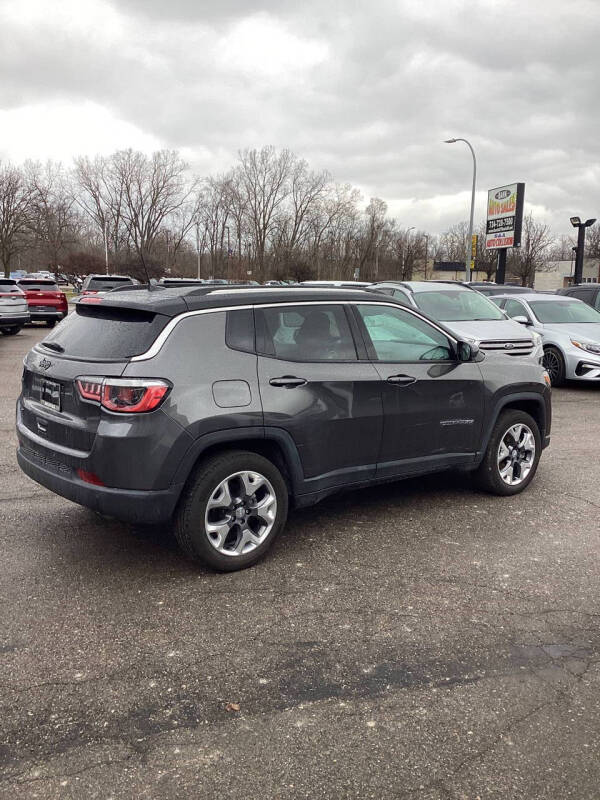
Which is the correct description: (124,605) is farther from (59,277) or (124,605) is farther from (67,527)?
(59,277)

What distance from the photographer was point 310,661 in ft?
10.3

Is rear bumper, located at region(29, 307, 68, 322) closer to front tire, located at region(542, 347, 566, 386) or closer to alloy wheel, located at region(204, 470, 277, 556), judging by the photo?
front tire, located at region(542, 347, 566, 386)

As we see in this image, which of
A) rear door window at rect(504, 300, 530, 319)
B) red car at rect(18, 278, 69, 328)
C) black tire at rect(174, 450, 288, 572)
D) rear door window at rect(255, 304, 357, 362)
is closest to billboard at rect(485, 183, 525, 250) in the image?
rear door window at rect(504, 300, 530, 319)

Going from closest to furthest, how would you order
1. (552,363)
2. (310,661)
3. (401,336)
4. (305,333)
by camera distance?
(310,661), (305,333), (401,336), (552,363)

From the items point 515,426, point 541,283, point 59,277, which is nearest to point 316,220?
point 59,277

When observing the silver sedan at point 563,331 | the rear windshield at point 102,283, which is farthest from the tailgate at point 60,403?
the rear windshield at point 102,283

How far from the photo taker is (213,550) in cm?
395

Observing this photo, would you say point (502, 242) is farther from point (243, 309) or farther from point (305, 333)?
point (243, 309)

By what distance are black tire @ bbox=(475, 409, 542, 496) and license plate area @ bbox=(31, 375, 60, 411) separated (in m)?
3.27

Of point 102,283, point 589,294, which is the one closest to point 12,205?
point 102,283

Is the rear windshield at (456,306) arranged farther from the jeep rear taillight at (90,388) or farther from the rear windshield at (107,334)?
the jeep rear taillight at (90,388)

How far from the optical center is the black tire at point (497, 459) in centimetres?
539

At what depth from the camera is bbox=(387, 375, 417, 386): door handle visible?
4.68 meters

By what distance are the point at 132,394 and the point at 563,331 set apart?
971 centimetres
